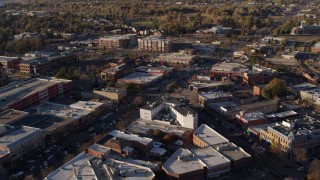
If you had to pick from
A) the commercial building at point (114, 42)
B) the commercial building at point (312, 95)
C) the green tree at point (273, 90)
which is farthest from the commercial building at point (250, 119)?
the commercial building at point (114, 42)

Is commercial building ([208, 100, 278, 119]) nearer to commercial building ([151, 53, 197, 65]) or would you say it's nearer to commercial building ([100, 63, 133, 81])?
commercial building ([100, 63, 133, 81])

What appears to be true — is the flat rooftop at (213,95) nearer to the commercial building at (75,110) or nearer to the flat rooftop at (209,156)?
the commercial building at (75,110)

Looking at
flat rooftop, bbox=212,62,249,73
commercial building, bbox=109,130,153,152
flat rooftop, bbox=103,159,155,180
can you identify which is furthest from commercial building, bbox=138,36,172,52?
flat rooftop, bbox=103,159,155,180

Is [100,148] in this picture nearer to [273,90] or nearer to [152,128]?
[152,128]

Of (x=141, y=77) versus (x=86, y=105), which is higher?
(x=141, y=77)

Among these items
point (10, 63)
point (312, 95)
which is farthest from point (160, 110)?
point (10, 63)
